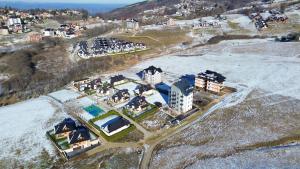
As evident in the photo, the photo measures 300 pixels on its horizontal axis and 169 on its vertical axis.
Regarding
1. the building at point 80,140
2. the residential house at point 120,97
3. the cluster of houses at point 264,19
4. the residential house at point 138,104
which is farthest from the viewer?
Result: the cluster of houses at point 264,19

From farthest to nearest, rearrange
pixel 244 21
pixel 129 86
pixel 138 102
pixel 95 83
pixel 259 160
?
1. pixel 244 21
2. pixel 129 86
3. pixel 95 83
4. pixel 138 102
5. pixel 259 160

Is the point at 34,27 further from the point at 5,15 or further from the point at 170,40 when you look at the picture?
the point at 170,40

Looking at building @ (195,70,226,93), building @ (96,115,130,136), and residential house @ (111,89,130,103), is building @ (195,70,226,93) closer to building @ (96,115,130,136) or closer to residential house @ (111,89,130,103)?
Answer: residential house @ (111,89,130,103)

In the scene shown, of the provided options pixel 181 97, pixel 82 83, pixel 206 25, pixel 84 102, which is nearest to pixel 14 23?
pixel 82 83

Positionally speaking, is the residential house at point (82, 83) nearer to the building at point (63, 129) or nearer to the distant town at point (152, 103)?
the distant town at point (152, 103)

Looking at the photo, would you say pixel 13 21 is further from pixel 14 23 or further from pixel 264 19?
pixel 264 19

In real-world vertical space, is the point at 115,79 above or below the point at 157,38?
below

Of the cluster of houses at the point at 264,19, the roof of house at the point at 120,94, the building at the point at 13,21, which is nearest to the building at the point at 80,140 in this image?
the roof of house at the point at 120,94
